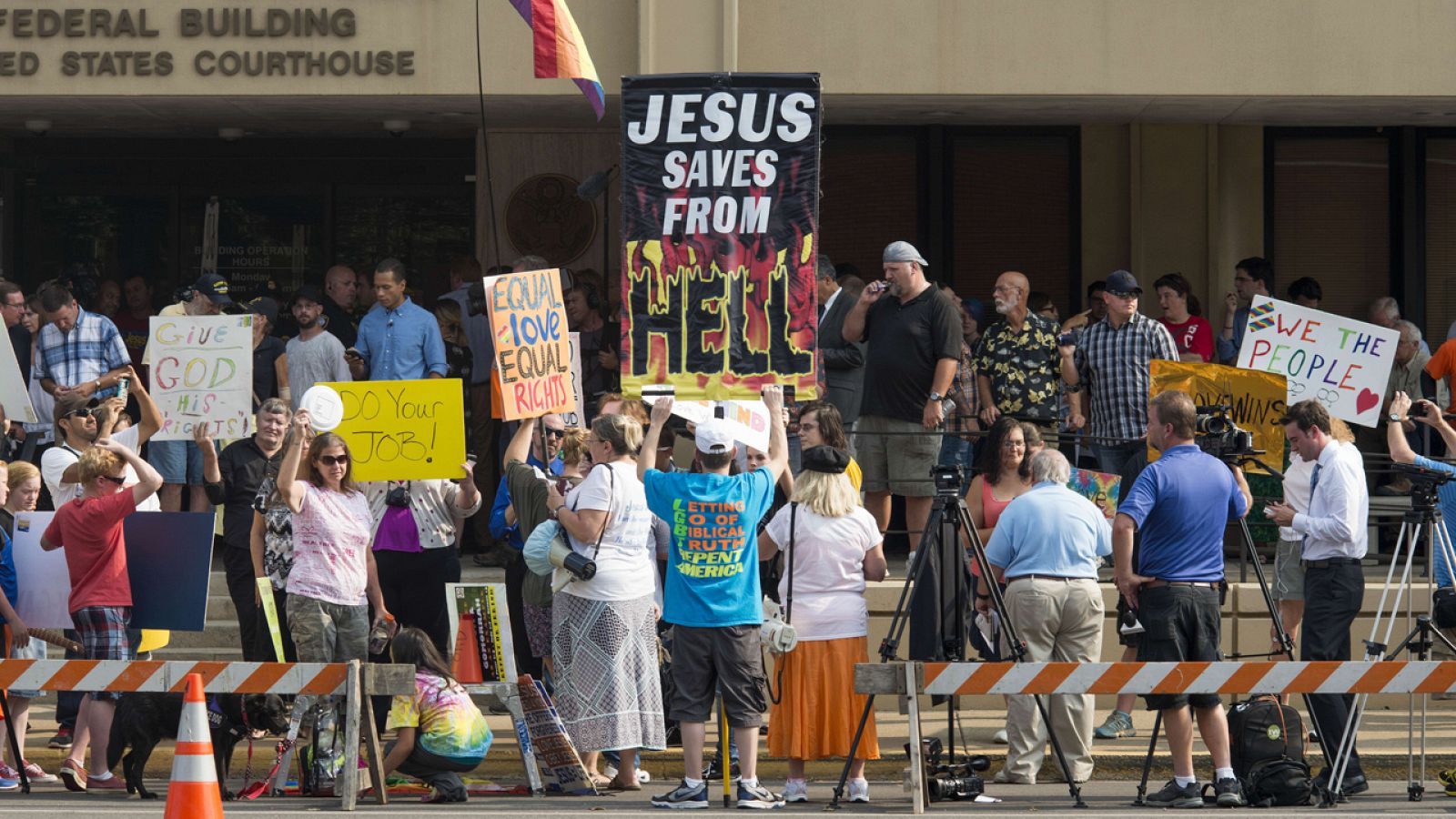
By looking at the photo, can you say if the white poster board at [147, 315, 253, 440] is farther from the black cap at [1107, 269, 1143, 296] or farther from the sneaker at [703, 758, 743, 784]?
the black cap at [1107, 269, 1143, 296]

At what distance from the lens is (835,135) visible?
1817cm

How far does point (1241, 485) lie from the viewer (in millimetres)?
11625

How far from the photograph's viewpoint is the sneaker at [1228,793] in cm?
1038

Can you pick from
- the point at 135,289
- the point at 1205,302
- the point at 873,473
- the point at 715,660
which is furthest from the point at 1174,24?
the point at 135,289

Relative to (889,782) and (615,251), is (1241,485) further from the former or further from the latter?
(615,251)

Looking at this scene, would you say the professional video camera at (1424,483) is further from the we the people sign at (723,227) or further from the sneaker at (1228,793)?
the we the people sign at (723,227)

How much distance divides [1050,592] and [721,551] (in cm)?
196

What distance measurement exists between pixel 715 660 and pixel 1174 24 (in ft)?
24.5

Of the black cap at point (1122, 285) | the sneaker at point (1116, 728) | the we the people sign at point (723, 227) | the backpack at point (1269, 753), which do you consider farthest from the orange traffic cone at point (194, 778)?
the black cap at point (1122, 285)

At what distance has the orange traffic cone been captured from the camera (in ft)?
27.9

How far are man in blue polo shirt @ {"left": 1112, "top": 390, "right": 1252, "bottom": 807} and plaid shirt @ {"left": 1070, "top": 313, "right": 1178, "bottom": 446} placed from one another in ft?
10.5

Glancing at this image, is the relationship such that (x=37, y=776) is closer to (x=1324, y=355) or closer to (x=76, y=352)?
(x=76, y=352)

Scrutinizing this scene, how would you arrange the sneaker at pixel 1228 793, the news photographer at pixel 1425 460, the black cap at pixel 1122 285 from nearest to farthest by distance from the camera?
the sneaker at pixel 1228 793, the news photographer at pixel 1425 460, the black cap at pixel 1122 285

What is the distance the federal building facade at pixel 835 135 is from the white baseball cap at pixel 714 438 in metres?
5.49
